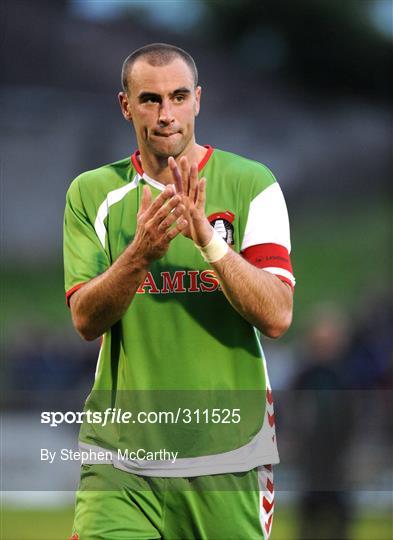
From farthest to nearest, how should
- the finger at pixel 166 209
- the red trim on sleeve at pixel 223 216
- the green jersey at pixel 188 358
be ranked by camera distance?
1. the red trim on sleeve at pixel 223 216
2. the green jersey at pixel 188 358
3. the finger at pixel 166 209

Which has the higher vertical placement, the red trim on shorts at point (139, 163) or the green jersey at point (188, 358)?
the red trim on shorts at point (139, 163)

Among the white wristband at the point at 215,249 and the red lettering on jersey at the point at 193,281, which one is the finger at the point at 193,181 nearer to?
the white wristband at the point at 215,249

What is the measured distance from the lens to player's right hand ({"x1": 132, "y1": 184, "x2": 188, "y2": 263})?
3.21 metres

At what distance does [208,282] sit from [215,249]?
29 centimetres

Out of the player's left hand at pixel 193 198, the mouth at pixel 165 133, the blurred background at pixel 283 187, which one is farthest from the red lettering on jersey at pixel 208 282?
the blurred background at pixel 283 187

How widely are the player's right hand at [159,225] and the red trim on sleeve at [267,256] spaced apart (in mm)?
342

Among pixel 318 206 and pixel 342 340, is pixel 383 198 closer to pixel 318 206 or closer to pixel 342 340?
pixel 318 206

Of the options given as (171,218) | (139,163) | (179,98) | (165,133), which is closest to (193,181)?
(171,218)

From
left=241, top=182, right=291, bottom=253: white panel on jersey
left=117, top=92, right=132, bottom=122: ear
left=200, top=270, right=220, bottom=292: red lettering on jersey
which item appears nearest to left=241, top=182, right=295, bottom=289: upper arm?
left=241, top=182, right=291, bottom=253: white panel on jersey

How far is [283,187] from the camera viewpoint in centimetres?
595

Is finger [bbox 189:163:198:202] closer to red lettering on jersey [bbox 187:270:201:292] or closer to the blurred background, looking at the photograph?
red lettering on jersey [bbox 187:270:201:292]

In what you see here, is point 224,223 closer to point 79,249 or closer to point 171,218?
point 171,218

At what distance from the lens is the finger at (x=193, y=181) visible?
3.22 metres

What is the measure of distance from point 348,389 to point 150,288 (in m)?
3.16
